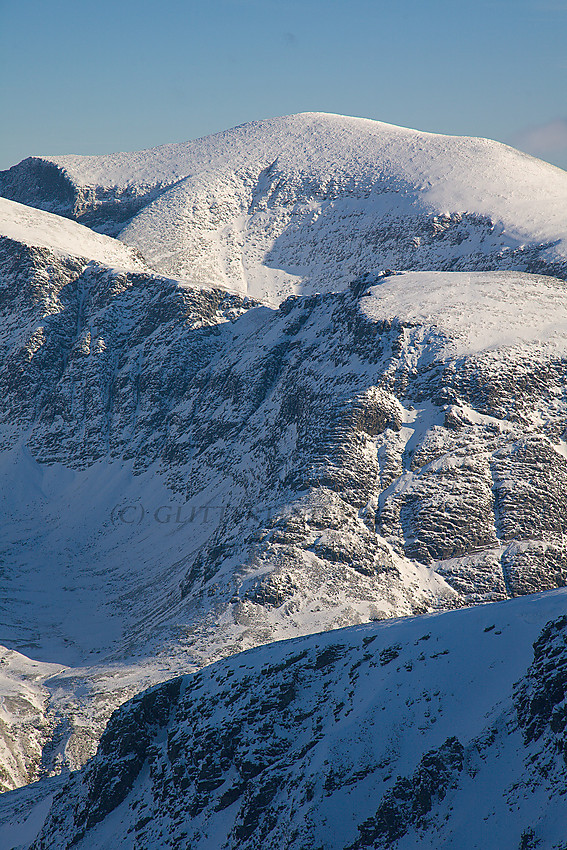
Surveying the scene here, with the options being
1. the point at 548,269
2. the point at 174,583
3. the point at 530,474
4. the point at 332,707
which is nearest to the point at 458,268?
the point at 548,269

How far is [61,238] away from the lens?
188875 mm

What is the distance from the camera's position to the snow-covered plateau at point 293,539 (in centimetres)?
4378

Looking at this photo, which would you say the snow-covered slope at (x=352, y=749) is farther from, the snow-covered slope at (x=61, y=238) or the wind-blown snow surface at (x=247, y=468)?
the snow-covered slope at (x=61, y=238)

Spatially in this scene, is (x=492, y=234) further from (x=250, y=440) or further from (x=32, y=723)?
(x=32, y=723)

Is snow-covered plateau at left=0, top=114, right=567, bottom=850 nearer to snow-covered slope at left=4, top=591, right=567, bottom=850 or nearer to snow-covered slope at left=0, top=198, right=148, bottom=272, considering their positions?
snow-covered slope at left=4, top=591, right=567, bottom=850

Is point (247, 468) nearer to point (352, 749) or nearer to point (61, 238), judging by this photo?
point (352, 749)

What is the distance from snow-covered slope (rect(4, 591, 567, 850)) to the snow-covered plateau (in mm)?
160

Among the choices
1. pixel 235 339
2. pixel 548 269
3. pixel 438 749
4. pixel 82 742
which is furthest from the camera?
pixel 235 339

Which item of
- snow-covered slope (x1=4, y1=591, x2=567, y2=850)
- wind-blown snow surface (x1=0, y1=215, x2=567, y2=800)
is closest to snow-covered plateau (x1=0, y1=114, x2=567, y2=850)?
snow-covered slope (x1=4, y1=591, x2=567, y2=850)

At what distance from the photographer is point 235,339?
161500 millimetres

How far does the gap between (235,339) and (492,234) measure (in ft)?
195

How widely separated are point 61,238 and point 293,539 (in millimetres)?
118707

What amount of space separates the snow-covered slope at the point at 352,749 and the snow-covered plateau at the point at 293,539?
16 centimetres

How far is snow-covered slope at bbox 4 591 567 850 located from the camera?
128 ft
